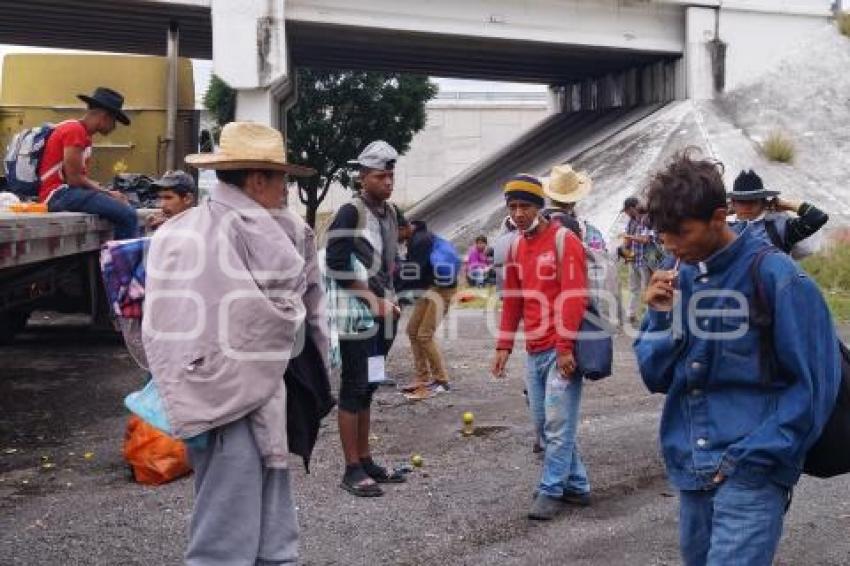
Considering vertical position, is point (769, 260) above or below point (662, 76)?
below

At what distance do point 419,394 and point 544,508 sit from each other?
3.40m

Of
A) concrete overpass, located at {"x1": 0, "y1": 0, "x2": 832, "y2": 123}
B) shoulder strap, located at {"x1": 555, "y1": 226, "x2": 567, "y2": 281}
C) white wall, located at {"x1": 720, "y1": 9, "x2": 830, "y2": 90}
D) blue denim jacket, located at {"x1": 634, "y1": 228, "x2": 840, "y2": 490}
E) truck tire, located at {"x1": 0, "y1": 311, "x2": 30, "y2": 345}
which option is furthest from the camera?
white wall, located at {"x1": 720, "y1": 9, "x2": 830, "y2": 90}

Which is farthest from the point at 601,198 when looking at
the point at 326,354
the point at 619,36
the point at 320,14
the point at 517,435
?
the point at 326,354

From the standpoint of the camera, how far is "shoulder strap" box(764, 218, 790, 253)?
17.7 feet

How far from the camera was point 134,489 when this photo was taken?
5.79 m

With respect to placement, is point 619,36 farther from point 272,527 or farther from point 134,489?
point 272,527

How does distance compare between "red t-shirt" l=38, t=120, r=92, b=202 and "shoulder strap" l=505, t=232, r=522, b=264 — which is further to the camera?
"red t-shirt" l=38, t=120, r=92, b=202

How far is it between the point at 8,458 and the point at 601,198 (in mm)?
16256

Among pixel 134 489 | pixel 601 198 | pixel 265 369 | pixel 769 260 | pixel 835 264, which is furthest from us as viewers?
pixel 601 198

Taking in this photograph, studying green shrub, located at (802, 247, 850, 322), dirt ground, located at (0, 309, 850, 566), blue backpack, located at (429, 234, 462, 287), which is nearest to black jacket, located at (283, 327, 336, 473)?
dirt ground, located at (0, 309, 850, 566)

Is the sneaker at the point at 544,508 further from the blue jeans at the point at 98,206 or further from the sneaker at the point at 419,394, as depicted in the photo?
the blue jeans at the point at 98,206

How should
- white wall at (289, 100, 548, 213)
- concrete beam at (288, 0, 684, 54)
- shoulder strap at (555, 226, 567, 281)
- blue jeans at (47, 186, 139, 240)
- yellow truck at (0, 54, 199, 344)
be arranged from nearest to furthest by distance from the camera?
shoulder strap at (555, 226, 567, 281), blue jeans at (47, 186, 139, 240), yellow truck at (0, 54, 199, 344), concrete beam at (288, 0, 684, 54), white wall at (289, 100, 548, 213)

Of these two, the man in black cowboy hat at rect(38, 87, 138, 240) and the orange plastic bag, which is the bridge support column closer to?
the man in black cowboy hat at rect(38, 87, 138, 240)

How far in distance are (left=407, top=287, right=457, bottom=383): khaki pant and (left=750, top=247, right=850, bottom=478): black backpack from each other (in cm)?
574
